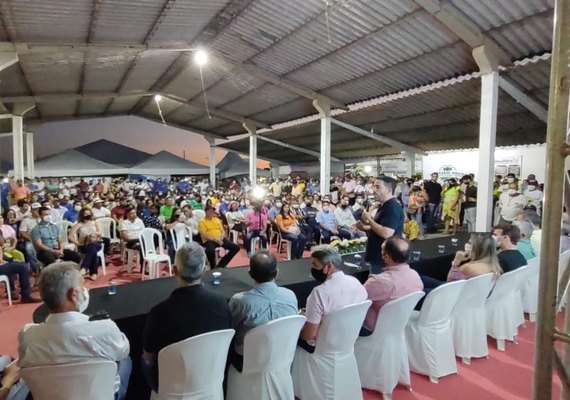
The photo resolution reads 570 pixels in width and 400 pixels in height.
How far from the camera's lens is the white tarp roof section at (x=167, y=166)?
21.4m

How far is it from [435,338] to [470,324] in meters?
0.46

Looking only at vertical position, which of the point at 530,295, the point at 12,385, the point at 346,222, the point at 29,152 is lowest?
the point at 530,295

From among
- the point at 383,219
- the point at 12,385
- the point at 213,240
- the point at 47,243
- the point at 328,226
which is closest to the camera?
the point at 12,385

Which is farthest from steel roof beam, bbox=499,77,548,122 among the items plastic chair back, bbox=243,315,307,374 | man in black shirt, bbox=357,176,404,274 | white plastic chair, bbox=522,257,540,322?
plastic chair back, bbox=243,315,307,374

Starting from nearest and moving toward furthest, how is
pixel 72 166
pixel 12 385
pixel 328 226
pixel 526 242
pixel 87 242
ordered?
pixel 12 385, pixel 526 242, pixel 87 242, pixel 328 226, pixel 72 166

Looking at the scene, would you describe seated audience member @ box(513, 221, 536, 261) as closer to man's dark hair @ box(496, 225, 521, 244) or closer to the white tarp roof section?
man's dark hair @ box(496, 225, 521, 244)

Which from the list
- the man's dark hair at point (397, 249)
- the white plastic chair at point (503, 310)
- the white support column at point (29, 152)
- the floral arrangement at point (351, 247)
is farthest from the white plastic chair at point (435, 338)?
the white support column at point (29, 152)

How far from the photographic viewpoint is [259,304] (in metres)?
2.21

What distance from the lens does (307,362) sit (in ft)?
7.95

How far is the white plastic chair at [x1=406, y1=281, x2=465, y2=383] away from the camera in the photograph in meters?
2.82

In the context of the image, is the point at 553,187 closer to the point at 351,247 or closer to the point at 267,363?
the point at 267,363

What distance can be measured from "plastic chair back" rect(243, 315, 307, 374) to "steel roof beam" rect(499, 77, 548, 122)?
22.0 ft

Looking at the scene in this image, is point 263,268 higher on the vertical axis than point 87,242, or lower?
higher

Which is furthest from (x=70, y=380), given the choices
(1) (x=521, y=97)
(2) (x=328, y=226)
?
(1) (x=521, y=97)
